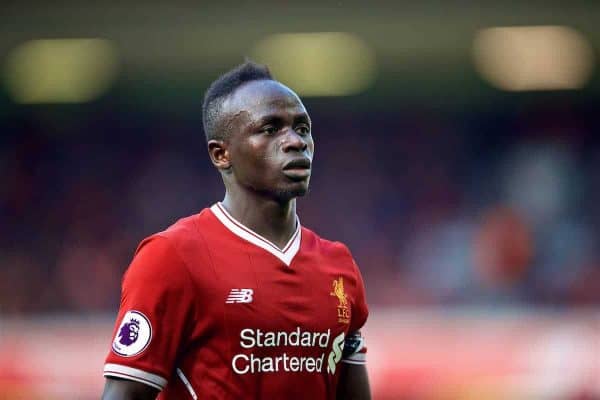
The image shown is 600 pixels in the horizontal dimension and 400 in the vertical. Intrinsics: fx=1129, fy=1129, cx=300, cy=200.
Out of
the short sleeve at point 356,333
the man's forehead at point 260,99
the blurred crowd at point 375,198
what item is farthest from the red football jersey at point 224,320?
the blurred crowd at point 375,198

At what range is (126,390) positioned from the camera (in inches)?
119

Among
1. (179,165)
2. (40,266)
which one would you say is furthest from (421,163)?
(40,266)

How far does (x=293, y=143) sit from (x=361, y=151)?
11.3 meters

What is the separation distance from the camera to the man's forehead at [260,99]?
3.30 m

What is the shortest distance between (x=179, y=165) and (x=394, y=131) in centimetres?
282

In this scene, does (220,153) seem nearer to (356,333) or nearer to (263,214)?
(263,214)

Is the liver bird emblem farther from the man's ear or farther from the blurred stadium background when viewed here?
the blurred stadium background

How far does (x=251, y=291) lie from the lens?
318cm

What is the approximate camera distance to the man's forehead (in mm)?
3303

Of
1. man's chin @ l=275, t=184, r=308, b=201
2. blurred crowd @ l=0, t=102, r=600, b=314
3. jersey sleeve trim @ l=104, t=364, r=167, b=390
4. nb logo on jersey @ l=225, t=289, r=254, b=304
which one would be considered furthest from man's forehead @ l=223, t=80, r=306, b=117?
blurred crowd @ l=0, t=102, r=600, b=314

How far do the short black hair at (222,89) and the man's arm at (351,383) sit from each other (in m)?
0.83

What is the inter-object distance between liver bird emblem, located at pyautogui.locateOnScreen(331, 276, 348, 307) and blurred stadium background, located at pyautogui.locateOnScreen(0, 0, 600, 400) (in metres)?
7.22

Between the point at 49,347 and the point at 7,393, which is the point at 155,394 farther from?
the point at 49,347

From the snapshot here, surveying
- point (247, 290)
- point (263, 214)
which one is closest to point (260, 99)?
point (263, 214)
